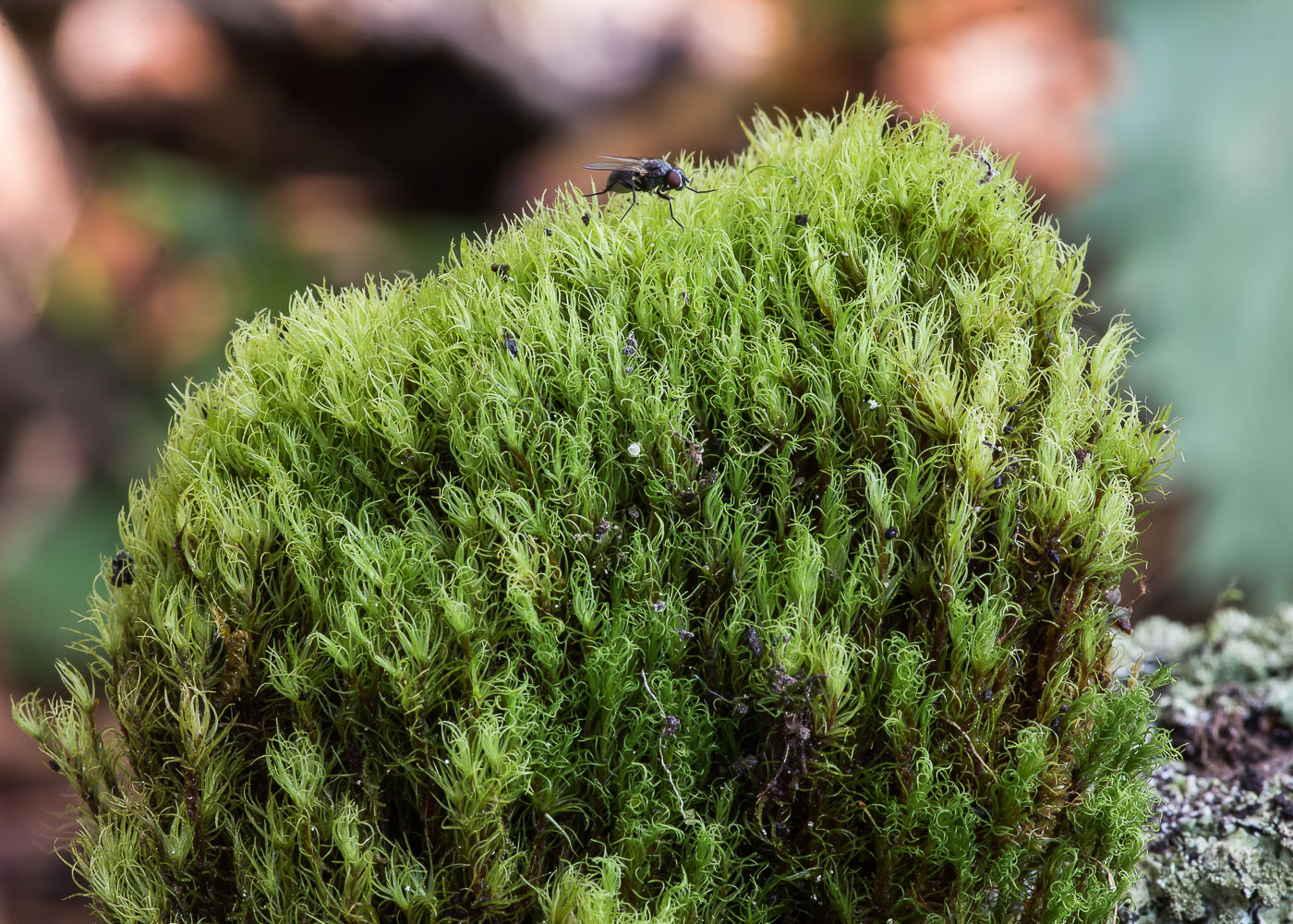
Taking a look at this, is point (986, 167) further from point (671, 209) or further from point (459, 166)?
point (459, 166)

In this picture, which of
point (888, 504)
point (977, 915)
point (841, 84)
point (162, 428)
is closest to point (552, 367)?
point (888, 504)

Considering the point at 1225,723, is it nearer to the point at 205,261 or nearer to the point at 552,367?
the point at 552,367

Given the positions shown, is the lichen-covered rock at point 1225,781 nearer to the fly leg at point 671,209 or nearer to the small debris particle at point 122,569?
the fly leg at point 671,209

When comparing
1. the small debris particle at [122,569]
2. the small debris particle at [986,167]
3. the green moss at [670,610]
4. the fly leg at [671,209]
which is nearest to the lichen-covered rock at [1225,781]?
the green moss at [670,610]

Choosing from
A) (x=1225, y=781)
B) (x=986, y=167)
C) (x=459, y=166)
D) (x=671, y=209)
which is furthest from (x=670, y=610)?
(x=459, y=166)

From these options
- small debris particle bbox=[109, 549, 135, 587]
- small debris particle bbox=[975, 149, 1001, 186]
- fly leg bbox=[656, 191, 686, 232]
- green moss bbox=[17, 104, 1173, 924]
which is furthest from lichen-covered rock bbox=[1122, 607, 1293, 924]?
small debris particle bbox=[109, 549, 135, 587]

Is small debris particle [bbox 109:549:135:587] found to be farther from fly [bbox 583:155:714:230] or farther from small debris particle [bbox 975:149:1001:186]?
small debris particle [bbox 975:149:1001:186]
